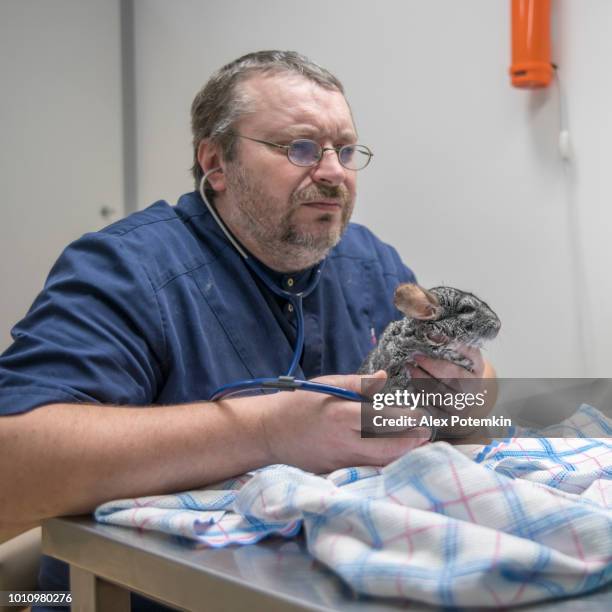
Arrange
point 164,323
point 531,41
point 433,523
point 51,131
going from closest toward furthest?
point 433,523
point 164,323
point 531,41
point 51,131

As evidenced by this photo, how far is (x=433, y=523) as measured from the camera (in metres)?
0.62

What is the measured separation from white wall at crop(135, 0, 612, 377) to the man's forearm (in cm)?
98

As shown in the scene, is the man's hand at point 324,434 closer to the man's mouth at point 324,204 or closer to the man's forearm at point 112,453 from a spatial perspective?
the man's forearm at point 112,453

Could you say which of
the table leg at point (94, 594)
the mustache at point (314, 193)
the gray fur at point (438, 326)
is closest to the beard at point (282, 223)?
the mustache at point (314, 193)

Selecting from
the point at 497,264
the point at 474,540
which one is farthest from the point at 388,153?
the point at 474,540

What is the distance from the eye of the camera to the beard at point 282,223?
132 cm

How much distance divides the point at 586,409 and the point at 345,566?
711 mm

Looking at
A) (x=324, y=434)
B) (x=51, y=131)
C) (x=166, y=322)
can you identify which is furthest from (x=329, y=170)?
(x=51, y=131)

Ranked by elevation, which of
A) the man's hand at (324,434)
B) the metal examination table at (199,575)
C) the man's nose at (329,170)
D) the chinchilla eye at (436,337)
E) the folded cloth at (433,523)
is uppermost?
the man's nose at (329,170)

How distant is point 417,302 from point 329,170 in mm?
456

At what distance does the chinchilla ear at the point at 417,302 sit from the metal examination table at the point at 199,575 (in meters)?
0.35

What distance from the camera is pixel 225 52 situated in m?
2.34

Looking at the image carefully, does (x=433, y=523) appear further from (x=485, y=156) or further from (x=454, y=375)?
(x=485, y=156)

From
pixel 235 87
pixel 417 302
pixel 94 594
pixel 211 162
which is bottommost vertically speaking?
pixel 94 594
